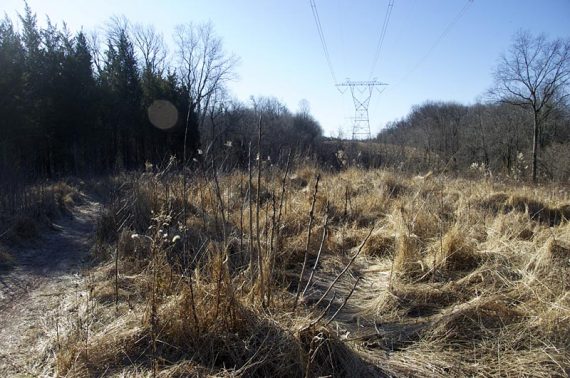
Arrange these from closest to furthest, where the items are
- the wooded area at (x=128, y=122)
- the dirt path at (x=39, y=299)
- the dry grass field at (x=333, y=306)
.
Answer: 1. the dry grass field at (x=333, y=306)
2. the dirt path at (x=39, y=299)
3. the wooded area at (x=128, y=122)

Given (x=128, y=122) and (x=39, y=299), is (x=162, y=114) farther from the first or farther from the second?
(x=39, y=299)

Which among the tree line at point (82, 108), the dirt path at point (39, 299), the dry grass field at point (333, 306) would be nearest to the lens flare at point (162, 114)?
the tree line at point (82, 108)

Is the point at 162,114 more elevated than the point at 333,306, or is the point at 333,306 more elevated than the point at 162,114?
the point at 162,114

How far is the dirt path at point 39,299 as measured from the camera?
2.59 metres

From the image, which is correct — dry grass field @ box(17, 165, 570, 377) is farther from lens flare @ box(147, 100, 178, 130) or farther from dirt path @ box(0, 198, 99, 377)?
lens flare @ box(147, 100, 178, 130)

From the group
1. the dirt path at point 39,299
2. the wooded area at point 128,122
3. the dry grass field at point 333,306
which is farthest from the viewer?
the wooded area at point 128,122

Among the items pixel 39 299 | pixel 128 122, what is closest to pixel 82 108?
pixel 128 122

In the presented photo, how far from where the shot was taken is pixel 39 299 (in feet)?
12.5

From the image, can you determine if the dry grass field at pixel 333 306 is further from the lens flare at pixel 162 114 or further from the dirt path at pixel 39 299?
the lens flare at pixel 162 114

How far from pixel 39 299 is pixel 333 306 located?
276cm

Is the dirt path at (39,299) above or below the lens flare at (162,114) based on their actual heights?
below

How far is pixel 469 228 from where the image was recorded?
4.57 metres

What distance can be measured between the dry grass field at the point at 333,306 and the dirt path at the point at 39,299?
0.17 m

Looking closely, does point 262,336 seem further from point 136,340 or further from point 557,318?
point 557,318
